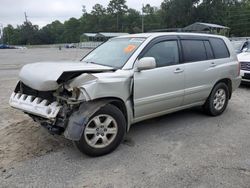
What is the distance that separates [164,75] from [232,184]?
2016mm

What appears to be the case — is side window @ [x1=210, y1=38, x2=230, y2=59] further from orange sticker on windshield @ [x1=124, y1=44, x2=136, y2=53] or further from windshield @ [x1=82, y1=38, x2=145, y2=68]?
orange sticker on windshield @ [x1=124, y1=44, x2=136, y2=53]

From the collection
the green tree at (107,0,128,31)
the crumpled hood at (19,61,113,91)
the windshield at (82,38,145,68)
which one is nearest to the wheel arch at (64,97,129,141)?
the crumpled hood at (19,61,113,91)

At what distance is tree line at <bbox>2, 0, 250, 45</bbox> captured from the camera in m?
66.6

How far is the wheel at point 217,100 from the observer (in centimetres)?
565

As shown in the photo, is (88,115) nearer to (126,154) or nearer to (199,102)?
(126,154)

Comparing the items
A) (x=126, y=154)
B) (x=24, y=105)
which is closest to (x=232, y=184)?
(x=126, y=154)

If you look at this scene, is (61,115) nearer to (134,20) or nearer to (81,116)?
(81,116)

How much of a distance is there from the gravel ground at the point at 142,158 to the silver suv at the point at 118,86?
359 mm

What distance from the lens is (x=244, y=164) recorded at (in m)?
3.67

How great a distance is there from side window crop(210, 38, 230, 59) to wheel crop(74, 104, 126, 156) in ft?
9.24

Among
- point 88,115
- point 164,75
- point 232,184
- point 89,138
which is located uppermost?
point 164,75

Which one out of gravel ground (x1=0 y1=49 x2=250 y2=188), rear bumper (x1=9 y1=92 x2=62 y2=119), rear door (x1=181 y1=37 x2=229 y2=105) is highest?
rear door (x1=181 y1=37 x2=229 y2=105)

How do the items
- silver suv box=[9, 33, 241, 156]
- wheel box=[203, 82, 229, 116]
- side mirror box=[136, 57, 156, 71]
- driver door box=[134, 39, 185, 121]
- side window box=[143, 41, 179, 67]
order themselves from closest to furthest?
1. silver suv box=[9, 33, 241, 156]
2. side mirror box=[136, 57, 156, 71]
3. driver door box=[134, 39, 185, 121]
4. side window box=[143, 41, 179, 67]
5. wheel box=[203, 82, 229, 116]

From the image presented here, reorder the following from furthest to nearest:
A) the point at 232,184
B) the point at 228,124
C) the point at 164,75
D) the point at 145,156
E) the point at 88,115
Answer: the point at 228,124 → the point at 164,75 → the point at 145,156 → the point at 88,115 → the point at 232,184
